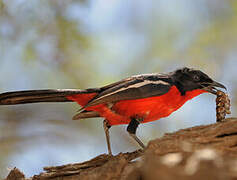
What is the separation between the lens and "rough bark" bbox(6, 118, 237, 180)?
7.89 feet

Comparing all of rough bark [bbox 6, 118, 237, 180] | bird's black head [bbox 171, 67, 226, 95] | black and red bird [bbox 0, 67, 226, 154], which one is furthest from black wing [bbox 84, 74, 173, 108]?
rough bark [bbox 6, 118, 237, 180]

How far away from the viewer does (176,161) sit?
259 cm

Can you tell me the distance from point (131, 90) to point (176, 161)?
2.36m

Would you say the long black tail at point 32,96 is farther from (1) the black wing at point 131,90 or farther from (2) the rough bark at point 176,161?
(2) the rough bark at point 176,161

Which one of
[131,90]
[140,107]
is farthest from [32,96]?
[140,107]

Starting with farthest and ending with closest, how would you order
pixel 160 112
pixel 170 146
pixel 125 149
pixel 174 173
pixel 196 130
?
pixel 125 149, pixel 160 112, pixel 196 130, pixel 170 146, pixel 174 173

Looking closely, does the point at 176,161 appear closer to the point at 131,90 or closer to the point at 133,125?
the point at 131,90

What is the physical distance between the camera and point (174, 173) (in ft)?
7.81

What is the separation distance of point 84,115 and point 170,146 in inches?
80.9

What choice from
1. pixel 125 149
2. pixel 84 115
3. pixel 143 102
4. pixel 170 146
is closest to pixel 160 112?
pixel 143 102

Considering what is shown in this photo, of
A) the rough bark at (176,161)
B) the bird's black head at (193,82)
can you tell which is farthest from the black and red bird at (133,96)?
the rough bark at (176,161)

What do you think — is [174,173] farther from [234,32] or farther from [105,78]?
[234,32]

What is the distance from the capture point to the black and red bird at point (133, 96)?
482 cm

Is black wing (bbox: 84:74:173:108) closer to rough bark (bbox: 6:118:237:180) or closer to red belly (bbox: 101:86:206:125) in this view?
red belly (bbox: 101:86:206:125)
